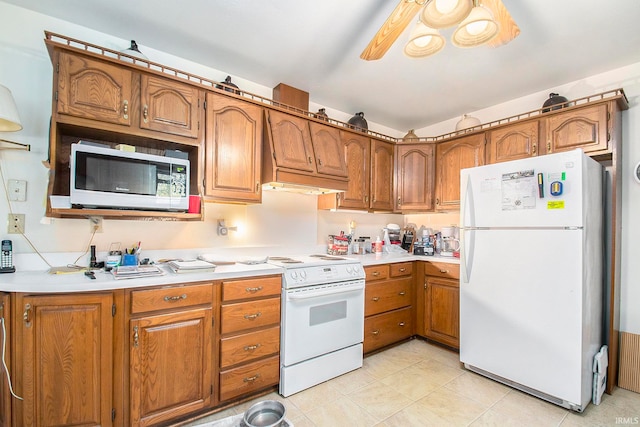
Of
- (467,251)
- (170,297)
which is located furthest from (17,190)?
(467,251)

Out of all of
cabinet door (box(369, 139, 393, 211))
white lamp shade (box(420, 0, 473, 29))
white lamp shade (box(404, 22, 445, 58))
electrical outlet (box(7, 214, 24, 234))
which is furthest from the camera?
cabinet door (box(369, 139, 393, 211))

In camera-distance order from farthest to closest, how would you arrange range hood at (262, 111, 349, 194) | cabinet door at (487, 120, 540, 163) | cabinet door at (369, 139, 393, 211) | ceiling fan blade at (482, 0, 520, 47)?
1. cabinet door at (369, 139, 393, 211)
2. cabinet door at (487, 120, 540, 163)
3. range hood at (262, 111, 349, 194)
4. ceiling fan blade at (482, 0, 520, 47)

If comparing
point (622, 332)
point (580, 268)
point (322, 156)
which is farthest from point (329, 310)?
point (622, 332)

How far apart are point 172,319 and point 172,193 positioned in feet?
2.55

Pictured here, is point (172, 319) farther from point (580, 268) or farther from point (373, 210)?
point (580, 268)

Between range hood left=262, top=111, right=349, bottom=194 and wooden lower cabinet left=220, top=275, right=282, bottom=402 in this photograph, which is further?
range hood left=262, top=111, right=349, bottom=194

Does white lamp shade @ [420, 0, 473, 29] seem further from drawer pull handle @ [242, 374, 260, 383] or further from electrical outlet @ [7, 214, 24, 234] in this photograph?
electrical outlet @ [7, 214, 24, 234]

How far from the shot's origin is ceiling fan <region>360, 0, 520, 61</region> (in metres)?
1.27

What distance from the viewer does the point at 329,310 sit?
88.7 inches

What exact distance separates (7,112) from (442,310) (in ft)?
11.3

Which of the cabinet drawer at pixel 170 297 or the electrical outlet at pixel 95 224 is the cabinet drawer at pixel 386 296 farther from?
the electrical outlet at pixel 95 224

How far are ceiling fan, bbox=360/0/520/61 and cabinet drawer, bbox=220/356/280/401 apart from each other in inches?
81.6

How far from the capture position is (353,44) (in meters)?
2.12

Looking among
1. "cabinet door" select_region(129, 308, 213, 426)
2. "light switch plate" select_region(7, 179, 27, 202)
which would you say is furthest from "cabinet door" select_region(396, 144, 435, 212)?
"light switch plate" select_region(7, 179, 27, 202)
